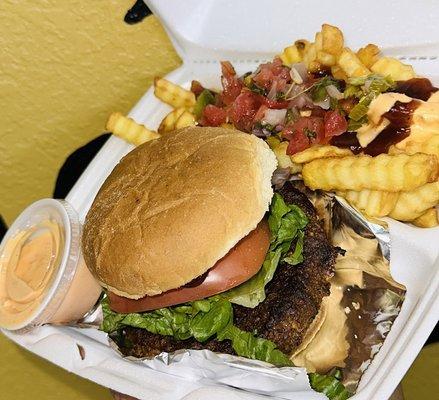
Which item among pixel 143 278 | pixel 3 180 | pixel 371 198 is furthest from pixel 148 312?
pixel 3 180

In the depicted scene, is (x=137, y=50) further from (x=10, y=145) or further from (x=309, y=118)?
(x=309, y=118)

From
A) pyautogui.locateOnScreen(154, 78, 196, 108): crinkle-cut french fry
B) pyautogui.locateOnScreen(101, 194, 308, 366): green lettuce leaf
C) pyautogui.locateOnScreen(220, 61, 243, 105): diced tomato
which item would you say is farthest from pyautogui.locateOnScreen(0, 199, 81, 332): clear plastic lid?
pyautogui.locateOnScreen(220, 61, 243, 105): diced tomato

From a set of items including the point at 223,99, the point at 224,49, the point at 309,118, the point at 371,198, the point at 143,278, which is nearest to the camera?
the point at 143,278

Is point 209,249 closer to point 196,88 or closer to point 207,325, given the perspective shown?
point 207,325

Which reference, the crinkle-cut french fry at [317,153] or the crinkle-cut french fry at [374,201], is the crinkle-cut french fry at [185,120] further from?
the crinkle-cut french fry at [374,201]

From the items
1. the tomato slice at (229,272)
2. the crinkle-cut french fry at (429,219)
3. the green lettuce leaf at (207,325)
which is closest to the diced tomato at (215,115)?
the tomato slice at (229,272)

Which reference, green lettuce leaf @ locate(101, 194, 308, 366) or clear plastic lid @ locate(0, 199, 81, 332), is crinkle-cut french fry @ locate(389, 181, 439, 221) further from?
clear plastic lid @ locate(0, 199, 81, 332)
